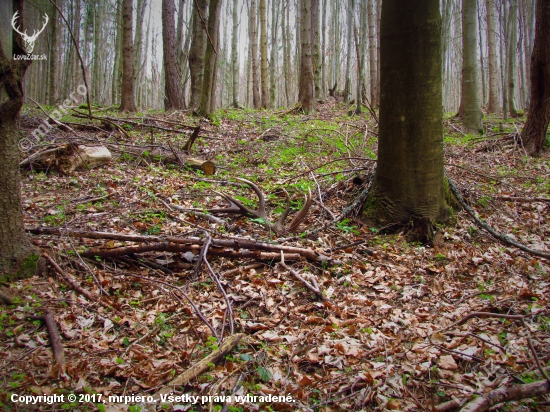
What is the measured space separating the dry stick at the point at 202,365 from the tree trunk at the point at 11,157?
1.63 m

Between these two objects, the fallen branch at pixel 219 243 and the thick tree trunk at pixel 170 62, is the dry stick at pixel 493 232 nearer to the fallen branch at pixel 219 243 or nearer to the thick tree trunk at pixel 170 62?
the fallen branch at pixel 219 243

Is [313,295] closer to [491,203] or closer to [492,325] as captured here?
[492,325]

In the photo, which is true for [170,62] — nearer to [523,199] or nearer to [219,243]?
[219,243]

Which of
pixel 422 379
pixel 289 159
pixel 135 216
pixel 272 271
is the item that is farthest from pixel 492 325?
pixel 289 159

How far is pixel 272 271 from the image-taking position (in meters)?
3.47

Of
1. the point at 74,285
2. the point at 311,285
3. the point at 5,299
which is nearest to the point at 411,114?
the point at 311,285

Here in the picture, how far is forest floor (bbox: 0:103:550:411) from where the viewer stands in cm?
210

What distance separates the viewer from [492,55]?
13.8 metres

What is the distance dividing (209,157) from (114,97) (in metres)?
17.0

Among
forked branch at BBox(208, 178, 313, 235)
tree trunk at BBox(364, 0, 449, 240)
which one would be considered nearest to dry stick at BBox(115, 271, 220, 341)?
forked branch at BBox(208, 178, 313, 235)

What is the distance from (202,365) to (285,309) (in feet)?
3.22

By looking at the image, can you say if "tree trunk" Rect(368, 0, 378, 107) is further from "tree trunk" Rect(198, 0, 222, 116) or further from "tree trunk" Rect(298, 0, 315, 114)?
"tree trunk" Rect(198, 0, 222, 116)

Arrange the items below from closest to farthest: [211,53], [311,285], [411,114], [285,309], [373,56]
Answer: [285,309] → [311,285] → [411,114] → [211,53] → [373,56]

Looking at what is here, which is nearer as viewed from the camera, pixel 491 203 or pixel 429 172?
pixel 429 172
